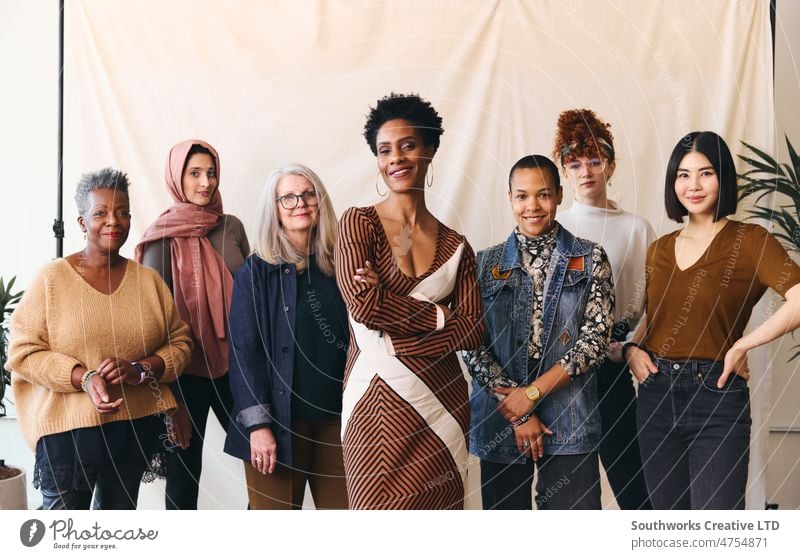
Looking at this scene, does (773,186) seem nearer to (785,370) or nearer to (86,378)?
(785,370)

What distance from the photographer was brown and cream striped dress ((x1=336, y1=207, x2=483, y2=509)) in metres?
2.26

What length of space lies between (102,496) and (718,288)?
1925mm

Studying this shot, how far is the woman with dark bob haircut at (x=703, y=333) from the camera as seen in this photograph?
7.79 feet

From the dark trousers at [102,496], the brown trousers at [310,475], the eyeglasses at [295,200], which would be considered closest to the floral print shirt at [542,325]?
the brown trousers at [310,475]

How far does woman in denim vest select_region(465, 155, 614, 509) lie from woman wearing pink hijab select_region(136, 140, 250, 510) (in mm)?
804

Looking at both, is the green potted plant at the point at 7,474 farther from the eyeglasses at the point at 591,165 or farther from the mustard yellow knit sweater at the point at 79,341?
the eyeglasses at the point at 591,165

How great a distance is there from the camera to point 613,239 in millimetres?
2662

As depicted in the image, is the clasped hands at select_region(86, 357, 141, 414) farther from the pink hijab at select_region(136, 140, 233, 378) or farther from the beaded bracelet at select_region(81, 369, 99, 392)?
the pink hijab at select_region(136, 140, 233, 378)

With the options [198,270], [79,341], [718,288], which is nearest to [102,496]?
[79,341]

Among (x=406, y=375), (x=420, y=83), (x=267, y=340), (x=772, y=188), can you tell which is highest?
(x=420, y=83)

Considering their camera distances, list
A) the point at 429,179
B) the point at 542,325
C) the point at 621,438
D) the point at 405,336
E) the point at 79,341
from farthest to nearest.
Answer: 1. the point at 429,179
2. the point at 621,438
3. the point at 79,341
4. the point at 542,325
5. the point at 405,336

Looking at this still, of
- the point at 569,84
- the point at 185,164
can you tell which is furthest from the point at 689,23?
the point at 185,164

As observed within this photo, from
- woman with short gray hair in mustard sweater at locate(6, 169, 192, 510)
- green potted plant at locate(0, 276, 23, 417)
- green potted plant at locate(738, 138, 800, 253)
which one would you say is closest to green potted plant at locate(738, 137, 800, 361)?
green potted plant at locate(738, 138, 800, 253)

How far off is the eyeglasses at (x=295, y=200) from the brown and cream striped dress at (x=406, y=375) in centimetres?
22
